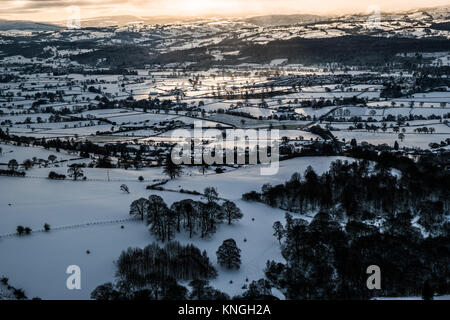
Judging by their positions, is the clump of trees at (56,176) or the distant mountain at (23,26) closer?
the clump of trees at (56,176)

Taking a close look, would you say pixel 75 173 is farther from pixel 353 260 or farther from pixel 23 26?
pixel 23 26

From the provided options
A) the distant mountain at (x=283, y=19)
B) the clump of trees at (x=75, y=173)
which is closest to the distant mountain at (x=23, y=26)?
the distant mountain at (x=283, y=19)

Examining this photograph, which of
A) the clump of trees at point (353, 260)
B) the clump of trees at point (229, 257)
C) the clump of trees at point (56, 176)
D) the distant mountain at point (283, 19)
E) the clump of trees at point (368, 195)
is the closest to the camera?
the clump of trees at point (353, 260)

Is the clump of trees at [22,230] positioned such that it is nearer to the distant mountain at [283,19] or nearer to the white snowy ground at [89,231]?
the white snowy ground at [89,231]

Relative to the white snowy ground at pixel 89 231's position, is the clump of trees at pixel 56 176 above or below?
above

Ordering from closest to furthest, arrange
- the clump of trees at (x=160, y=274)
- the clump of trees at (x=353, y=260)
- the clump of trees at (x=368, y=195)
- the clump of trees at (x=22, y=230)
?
the clump of trees at (x=160, y=274) → the clump of trees at (x=353, y=260) → the clump of trees at (x=22, y=230) → the clump of trees at (x=368, y=195)

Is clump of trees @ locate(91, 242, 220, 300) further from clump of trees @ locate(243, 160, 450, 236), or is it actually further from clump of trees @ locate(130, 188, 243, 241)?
clump of trees @ locate(243, 160, 450, 236)

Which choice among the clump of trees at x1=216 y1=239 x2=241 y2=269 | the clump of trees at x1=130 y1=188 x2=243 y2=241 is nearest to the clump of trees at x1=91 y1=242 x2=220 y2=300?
the clump of trees at x1=216 y1=239 x2=241 y2=269

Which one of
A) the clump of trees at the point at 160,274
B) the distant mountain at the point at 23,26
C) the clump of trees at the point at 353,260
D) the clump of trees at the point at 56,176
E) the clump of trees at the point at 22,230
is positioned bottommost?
the clump of trees at the point at 353,260
